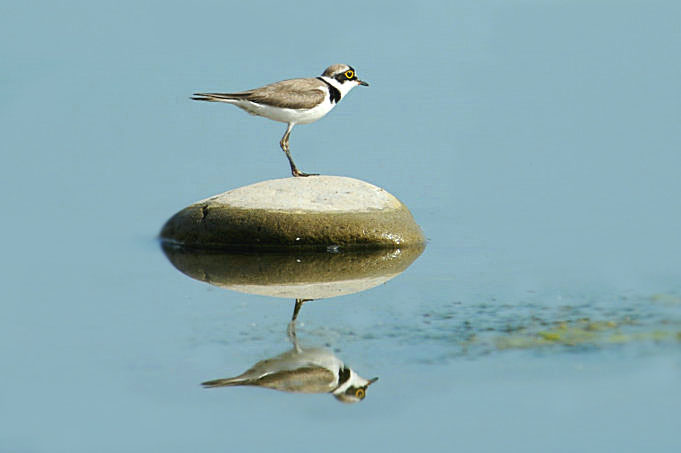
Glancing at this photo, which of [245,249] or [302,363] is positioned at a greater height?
[245,249]

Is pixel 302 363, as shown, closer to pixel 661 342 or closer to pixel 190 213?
pixel 661 342

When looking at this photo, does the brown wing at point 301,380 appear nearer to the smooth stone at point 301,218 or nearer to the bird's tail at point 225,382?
the bird's tail at point 225,382

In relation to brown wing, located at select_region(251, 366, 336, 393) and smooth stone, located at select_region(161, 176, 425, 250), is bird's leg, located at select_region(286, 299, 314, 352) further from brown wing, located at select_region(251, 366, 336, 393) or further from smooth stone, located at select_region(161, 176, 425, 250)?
smooth stone, located at select_region(161, 176, 425, 250)

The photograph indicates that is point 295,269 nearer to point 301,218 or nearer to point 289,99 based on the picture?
point 301,218

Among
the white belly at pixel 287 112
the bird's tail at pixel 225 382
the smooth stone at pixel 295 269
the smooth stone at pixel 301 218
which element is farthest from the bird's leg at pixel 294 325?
the white belly at pixel 287 112

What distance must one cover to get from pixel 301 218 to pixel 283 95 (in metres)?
1.72

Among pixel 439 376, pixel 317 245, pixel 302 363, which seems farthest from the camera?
pixel 317 245

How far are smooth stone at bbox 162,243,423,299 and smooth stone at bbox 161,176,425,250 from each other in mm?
183

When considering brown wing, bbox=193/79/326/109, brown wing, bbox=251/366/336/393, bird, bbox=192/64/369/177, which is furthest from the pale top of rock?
brown wing, bbox=251/366/336/393

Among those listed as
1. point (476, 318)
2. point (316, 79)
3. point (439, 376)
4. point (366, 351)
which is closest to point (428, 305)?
point (476, 318)

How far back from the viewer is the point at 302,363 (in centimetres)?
848

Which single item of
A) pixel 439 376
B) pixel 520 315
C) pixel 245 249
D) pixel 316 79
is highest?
pixel 316 79

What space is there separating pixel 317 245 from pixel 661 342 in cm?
531

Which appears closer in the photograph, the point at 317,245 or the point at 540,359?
the point at 540,359
